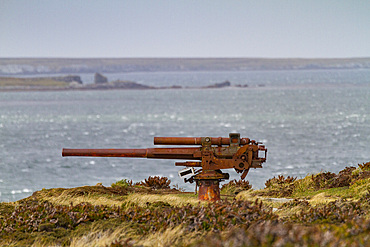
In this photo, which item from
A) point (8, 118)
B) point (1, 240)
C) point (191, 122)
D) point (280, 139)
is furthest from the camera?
point (8, 118)

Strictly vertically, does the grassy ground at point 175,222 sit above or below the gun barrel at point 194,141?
below

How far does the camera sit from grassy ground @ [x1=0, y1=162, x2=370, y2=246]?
25.0 ft

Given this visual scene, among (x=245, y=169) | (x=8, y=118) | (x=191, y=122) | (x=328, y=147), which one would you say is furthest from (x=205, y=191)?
(x=8, y=118)

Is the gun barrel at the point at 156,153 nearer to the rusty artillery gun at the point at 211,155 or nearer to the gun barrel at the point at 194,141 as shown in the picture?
the rusty artillery gun at the point at 211,155

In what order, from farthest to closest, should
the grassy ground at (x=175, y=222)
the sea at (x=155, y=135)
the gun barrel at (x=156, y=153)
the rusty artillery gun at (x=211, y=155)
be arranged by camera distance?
the sea at (x=155, y=135) → the gun barrel at (x=156, y=153) → the rusty artillery gun at (x=211, y=155) → the grassy ground at (x=175, y=222)

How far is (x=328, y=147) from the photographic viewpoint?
68125 millimetres

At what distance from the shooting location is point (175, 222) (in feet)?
33.3

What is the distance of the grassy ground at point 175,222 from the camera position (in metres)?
7.61

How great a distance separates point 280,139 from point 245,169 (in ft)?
210

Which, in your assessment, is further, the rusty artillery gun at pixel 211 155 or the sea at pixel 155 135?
the sea at pixel 155 135

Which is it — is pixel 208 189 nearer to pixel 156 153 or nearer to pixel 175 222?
pixel 156 153

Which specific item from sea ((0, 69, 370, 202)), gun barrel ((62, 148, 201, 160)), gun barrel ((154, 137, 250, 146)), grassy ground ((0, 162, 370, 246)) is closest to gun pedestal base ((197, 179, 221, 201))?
grassy ground ((0, 162, 370, 246))

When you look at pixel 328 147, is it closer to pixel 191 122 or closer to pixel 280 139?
pixel 280 139

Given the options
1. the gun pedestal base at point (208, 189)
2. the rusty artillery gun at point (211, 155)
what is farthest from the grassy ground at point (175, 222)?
the rusty artillery gun at point (211, 155)
